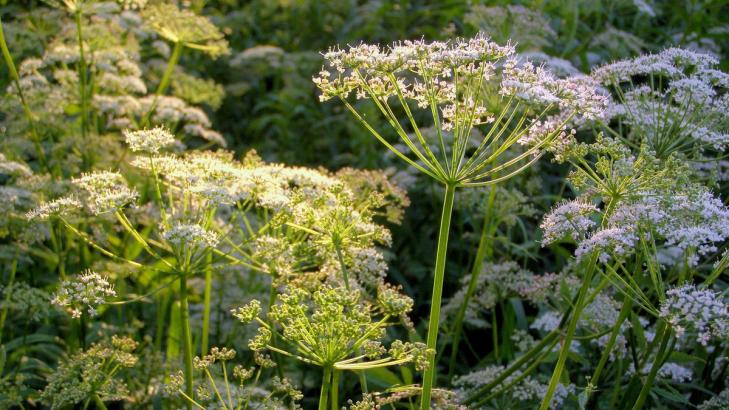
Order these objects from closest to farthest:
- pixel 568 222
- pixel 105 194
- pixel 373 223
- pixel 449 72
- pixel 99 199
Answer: pixel 449 72 < pixel 568 222 < pixel 99 199 < pixel 105 194 < pixel 373 223

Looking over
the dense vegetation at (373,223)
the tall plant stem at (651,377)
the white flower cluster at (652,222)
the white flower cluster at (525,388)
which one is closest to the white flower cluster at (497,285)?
the dense vegetation at (373,223)

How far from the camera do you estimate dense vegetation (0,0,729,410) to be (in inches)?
145

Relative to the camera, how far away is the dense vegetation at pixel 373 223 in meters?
3.67

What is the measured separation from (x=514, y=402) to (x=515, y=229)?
2733 millimetres

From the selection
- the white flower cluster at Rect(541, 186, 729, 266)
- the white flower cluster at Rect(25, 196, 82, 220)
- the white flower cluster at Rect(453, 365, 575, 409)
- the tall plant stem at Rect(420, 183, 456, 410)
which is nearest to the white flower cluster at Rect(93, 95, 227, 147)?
the white flower cluster at Rect(25, 196, 82, 220)

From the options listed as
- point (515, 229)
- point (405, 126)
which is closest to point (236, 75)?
point (405, 126)

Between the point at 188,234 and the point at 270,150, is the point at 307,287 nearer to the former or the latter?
the point at 188,234

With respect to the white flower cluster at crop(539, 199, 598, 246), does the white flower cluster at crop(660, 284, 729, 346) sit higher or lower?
lower

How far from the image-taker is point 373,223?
5523 millimetres

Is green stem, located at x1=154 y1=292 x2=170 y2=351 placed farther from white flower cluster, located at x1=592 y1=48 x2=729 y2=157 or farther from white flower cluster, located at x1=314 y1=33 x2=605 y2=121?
white flower cluster, located at x1=592 y1=48 x2=729 y2=157

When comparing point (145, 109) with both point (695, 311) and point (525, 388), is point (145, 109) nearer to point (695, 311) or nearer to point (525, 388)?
point (525, 388)

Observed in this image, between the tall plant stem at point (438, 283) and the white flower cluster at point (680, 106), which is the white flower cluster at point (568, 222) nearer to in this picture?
the tall plant stem at point (438, 283)

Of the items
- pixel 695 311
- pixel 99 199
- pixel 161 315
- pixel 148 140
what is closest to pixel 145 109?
pixel 161 315

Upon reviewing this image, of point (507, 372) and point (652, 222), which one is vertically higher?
point (652, 222)
